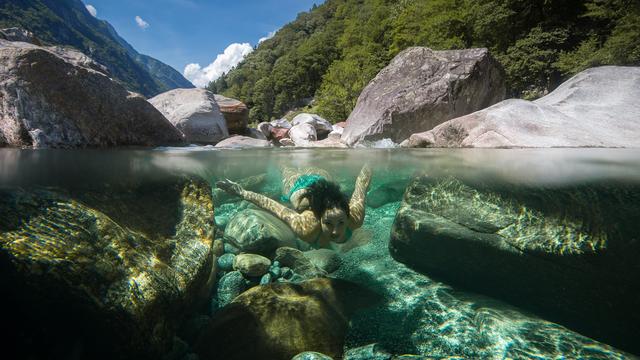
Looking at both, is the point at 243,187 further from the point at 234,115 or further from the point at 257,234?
the point at 257,234

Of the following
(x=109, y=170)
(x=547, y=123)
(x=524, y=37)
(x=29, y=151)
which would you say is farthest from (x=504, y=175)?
(x=524, y=37)

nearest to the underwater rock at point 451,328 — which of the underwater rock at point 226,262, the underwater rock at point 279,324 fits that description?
the underwater rock at point 279,324

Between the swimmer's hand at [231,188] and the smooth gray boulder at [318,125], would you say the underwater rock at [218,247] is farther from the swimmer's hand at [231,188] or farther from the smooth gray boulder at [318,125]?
the smooth gray boulder at [318,125]

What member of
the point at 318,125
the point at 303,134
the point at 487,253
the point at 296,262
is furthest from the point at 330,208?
the point at 318,125

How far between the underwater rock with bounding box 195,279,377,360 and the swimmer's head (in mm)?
974

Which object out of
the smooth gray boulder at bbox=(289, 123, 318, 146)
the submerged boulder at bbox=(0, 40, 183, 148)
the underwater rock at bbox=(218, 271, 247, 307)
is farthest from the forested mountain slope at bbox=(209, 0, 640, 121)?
the underwater rock at bbox=(218, 271, 247, 307)

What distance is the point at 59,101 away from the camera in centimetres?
471

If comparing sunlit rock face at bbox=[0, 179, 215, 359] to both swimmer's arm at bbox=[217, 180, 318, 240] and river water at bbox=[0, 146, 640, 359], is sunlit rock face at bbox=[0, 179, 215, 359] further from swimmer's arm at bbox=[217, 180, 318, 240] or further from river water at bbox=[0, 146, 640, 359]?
swimmer's arm at bbox=[217, 180, 318, 240]

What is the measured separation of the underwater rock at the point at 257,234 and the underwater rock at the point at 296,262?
273mm

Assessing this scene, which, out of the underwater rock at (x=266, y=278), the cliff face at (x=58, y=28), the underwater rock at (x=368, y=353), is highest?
the cliff face at (x=58, y=28)

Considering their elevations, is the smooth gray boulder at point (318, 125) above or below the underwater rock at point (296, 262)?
above

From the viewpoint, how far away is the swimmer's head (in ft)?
14.6

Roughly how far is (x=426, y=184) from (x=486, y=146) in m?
1.71

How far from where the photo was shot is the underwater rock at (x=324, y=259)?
18.3 feet
